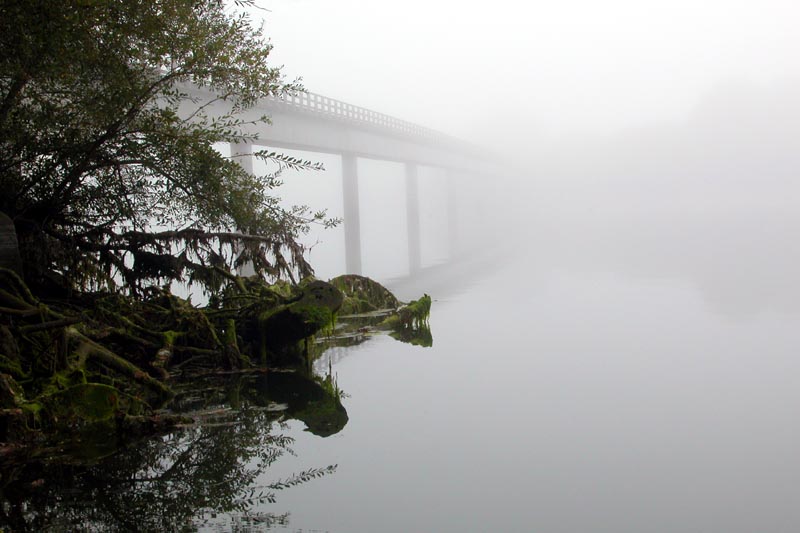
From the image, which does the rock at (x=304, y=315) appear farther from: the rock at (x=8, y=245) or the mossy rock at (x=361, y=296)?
the mossy rock at (x=361, y=296)

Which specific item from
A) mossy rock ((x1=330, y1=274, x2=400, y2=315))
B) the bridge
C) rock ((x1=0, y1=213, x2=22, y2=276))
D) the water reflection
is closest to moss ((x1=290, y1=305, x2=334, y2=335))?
the water reflection

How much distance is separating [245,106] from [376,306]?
18.9 feet

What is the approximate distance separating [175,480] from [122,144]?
6046 mm

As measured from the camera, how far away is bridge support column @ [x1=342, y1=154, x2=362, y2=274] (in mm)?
47650

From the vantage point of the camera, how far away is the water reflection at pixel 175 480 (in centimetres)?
529

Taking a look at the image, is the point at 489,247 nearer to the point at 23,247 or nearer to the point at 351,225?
the point at 351,225

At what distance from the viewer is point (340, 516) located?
17.6 feet

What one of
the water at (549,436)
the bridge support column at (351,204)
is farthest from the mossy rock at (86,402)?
the bridge support column at (351,204)

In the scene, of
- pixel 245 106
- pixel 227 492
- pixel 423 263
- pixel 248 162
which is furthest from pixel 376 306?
pixel 423 263

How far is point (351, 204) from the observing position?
167 ft

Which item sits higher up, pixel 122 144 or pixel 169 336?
pixel 122 144

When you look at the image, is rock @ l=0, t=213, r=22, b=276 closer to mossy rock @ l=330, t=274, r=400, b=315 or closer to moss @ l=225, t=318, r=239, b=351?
moss @ l=225, t=318, r=239, b=351

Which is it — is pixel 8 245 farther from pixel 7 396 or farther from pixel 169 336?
pixel 7 396

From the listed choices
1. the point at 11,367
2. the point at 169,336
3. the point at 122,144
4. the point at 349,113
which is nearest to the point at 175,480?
the point at 11,367
